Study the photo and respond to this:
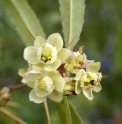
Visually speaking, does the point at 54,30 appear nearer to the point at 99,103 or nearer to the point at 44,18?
the point at 44,18

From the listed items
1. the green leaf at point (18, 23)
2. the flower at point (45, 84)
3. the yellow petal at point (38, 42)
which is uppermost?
the green leaf at point (18, 23)

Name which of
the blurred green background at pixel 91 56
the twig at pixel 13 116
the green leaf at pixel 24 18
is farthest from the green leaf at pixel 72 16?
the blurred green background at pixel 91 56

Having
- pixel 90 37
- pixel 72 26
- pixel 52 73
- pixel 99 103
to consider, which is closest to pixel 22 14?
pixel 72 26

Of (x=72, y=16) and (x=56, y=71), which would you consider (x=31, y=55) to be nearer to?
(x=56, y=71)

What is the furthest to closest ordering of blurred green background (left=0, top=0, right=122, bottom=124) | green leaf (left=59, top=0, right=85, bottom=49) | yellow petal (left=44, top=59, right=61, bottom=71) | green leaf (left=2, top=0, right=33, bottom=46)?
blurred green background (left=0, top=0, right=122, bottom=124) < green leaf (left=2, top=0, right=33, bottom=46) < green leaf (left=59, top=0, right=85, bottom=49) < yellow petal (left=44, top=59, right=61, bottom=71)

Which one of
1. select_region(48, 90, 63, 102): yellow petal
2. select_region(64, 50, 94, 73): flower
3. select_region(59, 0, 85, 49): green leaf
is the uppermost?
select_region(59, 0, 85, 49): green leaf

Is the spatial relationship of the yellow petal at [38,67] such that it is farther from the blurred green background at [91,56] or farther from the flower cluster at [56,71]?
the blurred green background at [91,56]

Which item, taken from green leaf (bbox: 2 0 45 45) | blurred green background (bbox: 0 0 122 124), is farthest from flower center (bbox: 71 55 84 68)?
blurred green background (bbox: 0 0 122 124)

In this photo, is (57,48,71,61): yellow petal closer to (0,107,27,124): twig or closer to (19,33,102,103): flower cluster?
(19,33,102,103): flower cluster
